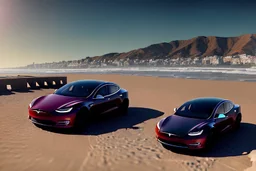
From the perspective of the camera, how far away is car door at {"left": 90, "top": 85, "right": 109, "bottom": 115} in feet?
27.7

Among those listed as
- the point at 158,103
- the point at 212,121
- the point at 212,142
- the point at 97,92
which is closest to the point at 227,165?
the point at 212,142

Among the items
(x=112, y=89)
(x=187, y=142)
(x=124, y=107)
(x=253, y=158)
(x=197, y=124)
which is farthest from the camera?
(x=124, y=107)

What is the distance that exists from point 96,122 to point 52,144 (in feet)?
9.11

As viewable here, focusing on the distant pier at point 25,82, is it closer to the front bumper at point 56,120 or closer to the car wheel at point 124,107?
the car wheel at point 124,107

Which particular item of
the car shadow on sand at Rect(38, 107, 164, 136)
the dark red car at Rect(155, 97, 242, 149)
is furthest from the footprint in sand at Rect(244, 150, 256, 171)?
the car shadow on sand at Rect(38, 107, 164, 136)

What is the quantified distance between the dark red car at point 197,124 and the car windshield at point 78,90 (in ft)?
10.1

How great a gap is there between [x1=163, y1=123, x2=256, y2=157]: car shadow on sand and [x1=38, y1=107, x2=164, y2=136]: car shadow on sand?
263 centimetres

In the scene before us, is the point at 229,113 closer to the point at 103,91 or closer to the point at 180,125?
the point at 180,125

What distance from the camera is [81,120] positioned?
25.6 ft

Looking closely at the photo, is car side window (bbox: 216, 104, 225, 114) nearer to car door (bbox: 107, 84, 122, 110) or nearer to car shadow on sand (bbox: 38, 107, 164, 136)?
car shadow on sand (bbox: 38, 107, 164, 136)

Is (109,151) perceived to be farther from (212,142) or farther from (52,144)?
(212,142)

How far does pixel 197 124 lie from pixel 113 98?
402 centimetres

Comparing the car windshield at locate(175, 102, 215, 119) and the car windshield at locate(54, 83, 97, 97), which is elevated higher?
the car windshield at locate(54, 83, 97, 97)

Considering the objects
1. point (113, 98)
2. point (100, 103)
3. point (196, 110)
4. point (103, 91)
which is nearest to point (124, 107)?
point (113, 98)
